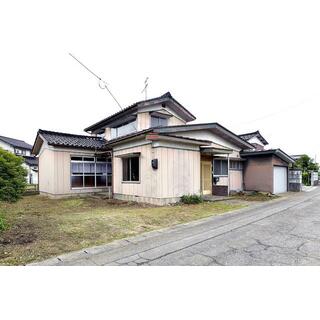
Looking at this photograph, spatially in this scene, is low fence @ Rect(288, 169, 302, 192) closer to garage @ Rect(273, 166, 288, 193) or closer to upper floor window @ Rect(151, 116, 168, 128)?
garage @ Rect(273, 166, 288, 193)

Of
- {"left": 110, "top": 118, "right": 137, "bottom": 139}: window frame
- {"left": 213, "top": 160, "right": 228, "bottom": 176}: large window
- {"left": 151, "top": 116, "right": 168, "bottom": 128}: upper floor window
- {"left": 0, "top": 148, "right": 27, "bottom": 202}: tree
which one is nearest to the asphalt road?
{"left": 0, "top": 148, "right": 27, "bottom": 202}: tree

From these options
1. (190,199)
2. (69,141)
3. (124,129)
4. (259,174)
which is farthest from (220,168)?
(69,141)

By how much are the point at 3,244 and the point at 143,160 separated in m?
6.69

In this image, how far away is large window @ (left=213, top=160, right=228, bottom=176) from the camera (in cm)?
1394

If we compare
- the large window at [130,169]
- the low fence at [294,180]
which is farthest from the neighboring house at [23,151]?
the low fence at [294,180]

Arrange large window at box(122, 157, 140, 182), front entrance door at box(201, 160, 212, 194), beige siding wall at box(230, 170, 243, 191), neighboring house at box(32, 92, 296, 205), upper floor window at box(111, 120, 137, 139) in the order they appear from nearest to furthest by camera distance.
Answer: neighboring house at box(32, 92, 296, 205)
large window at box(122, 157, 140, 182)
front entrance door at box(201, 160, 212, 194)
upper floor window at box(111, 120, 137, 139)
beige siding wall at box(230, 170, 243, 191)

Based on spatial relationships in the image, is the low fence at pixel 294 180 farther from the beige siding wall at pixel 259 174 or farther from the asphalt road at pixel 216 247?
the asphalt road at pixel 216 247

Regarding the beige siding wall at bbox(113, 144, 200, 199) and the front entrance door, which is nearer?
the beige siding wall at bbox(113, 144, 200, 199)

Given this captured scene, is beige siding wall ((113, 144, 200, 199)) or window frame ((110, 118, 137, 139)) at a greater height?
window frame ((110, 118, 137, 139))

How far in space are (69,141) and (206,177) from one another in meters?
8.98

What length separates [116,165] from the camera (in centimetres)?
1280

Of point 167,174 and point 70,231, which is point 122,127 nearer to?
point 167,174

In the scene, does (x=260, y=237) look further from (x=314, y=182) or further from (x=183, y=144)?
(x=314, y=182)

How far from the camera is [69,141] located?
47.4 ft
